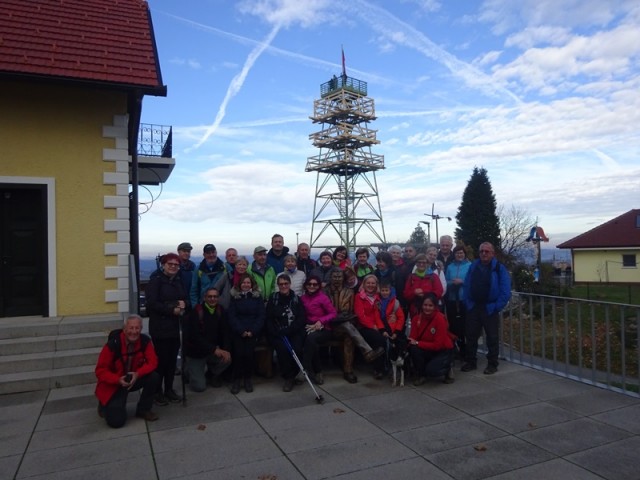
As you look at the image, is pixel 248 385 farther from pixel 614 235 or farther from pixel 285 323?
pixel 614 235

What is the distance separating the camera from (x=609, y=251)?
1572 inches

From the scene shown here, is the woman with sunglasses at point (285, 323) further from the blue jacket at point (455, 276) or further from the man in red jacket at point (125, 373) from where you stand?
the blue jacket at point (455, 276)

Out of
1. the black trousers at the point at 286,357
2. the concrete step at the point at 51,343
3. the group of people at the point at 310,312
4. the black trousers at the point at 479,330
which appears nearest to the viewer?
the group of people at the point at 310,312

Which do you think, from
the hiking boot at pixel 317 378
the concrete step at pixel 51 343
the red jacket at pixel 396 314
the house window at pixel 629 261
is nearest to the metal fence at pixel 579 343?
the red jacket at pixel 396 314

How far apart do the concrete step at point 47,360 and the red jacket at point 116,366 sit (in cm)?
189

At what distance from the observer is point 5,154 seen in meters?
7.62

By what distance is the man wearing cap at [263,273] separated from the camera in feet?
23.1

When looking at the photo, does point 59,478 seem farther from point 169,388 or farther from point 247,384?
point 247,384

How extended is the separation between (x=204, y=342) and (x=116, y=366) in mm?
1175

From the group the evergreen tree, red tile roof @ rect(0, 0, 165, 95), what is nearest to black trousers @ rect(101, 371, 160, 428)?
red tile roof @ rect(0, 0, 165, 95)

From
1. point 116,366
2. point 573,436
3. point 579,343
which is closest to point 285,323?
point 116,366

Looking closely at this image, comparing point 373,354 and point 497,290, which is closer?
point 373,354

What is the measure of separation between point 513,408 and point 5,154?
26.0 ft

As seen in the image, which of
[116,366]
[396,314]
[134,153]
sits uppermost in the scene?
[134,153]
